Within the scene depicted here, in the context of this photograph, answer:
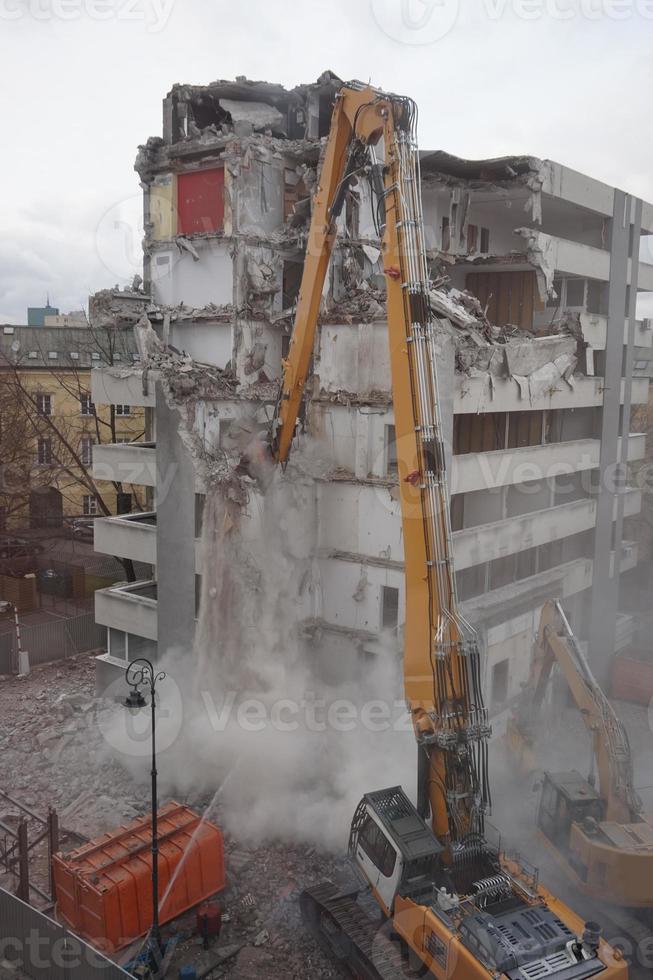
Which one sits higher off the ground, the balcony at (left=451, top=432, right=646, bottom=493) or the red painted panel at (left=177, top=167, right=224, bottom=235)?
the red painted panel at (left=177, top=167, right=224, bottom=235)

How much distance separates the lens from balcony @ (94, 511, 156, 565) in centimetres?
2009

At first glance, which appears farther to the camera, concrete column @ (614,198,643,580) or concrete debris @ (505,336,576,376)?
concrete column @ (614,198,643,580)

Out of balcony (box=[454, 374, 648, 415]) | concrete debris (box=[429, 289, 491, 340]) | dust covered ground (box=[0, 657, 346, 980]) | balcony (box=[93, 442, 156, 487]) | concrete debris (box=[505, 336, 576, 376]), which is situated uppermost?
concrete debris (box=[429, 289, 491, 340])

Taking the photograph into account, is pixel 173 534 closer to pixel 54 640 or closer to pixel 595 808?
pixel 54 640

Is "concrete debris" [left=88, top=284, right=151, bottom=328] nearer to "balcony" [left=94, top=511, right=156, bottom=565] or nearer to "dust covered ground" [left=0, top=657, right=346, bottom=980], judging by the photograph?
"balcony" [left=94, top=511, right=156, bottom=565]

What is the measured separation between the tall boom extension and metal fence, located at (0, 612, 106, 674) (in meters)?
16.8

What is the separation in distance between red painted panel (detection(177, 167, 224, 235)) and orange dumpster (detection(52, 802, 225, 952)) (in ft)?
42.2

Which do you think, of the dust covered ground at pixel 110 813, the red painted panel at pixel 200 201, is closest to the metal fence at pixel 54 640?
the dust covered ground at pixel 110 813

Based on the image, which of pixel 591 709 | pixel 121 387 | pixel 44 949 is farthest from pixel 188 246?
pixel 44 949

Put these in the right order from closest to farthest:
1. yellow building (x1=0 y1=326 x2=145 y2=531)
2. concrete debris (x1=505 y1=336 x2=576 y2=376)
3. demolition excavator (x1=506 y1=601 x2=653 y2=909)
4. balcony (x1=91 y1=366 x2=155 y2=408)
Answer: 1. demolition excavator (x1=506 y1=601 x2=653 y2=909)
2. concrete debris (x1=505 y1=336 x2=576 y2=376)
3. balcony (x1=91 y1=366 x2=155 y2=408)
4. yellow building (x1=0 y1=326 x2=145 y2=531)

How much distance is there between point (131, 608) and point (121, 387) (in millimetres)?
5407

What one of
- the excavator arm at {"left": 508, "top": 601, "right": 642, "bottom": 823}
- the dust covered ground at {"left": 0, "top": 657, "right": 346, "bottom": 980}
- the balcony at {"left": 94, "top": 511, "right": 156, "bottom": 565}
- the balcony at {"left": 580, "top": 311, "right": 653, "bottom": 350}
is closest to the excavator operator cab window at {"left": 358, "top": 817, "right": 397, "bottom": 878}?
the dust covered ground at {"left": 0, "top": 657, "right": 346, "bottom": 980}

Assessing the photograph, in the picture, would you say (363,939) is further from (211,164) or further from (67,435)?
(67,435)

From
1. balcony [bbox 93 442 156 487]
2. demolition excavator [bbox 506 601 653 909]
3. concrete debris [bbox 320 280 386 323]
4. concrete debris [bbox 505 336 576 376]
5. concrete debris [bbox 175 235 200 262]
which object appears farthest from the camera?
balcony [bbox 93 442 156 487]
